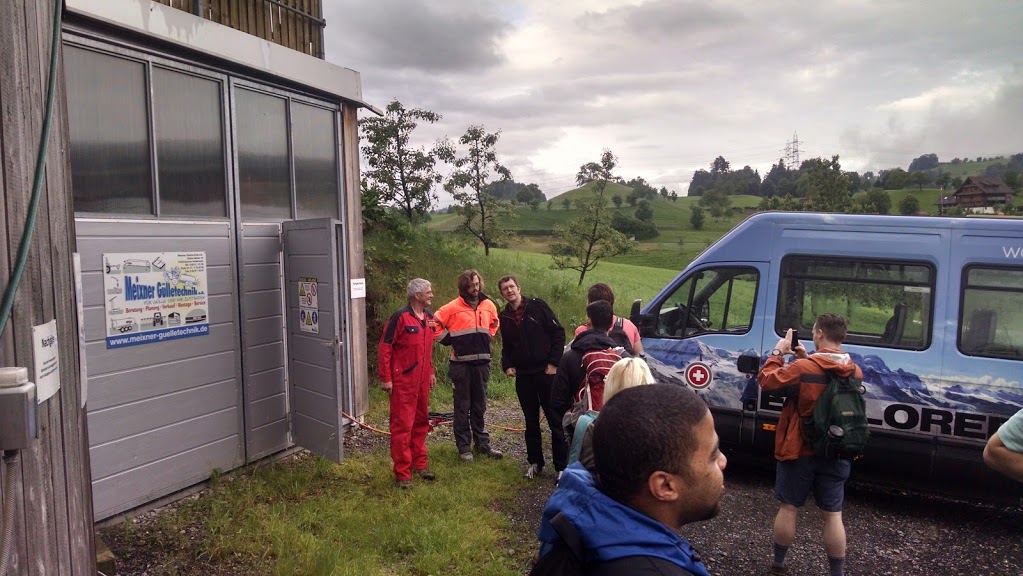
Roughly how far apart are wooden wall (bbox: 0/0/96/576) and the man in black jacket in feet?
13.9

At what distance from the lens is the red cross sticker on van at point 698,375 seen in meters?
6.14

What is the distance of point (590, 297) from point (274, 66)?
12.4 ft

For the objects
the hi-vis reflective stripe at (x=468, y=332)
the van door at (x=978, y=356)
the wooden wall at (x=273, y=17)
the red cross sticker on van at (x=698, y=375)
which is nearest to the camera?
the van door at (x=978, y=356)

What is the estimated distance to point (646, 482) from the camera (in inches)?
58.4

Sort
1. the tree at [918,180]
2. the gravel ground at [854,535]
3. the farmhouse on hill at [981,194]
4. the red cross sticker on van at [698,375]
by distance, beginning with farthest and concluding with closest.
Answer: the tree at [918,180] < the farmhouse on hill at [981,194] < the red cross sticker on van at [698,375] < the gravel ground at [854,535]

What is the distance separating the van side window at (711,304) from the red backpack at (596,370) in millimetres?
2000

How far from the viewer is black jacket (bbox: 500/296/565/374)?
604 centimetres

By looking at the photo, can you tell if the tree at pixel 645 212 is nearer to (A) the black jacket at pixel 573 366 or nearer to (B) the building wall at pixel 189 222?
(B) the building wall at pixel 189 222

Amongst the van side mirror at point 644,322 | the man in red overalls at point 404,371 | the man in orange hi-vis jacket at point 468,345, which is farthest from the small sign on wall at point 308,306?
the van side mirror at point 644,322

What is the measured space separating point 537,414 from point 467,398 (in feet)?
2.70

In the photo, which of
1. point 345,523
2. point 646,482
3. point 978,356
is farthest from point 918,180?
point 646,482

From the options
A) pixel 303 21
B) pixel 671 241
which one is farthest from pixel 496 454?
pixel 671 241

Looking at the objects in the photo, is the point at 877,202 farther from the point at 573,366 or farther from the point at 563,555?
the point at 563,555

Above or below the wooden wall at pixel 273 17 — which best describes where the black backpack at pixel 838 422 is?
below
